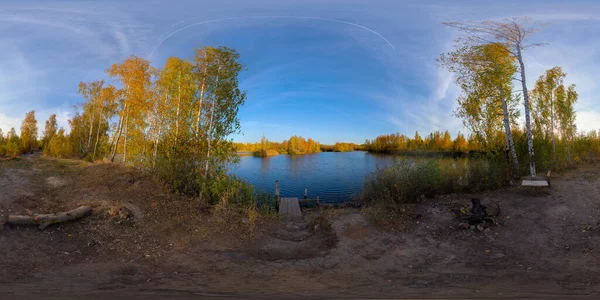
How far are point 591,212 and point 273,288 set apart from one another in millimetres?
10335

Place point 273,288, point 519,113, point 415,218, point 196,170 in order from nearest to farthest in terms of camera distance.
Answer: point 273,288, point 415,218, point 196,170, point 519,113

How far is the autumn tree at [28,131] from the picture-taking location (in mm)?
36531

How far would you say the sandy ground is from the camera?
19.4 feet

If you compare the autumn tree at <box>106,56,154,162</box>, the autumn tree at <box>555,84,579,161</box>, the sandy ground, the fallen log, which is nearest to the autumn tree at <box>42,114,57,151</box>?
the autumn tree at <box>106,56,154,162</box>

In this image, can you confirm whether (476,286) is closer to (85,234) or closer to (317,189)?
(85,234)

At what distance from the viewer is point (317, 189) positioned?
31031mm

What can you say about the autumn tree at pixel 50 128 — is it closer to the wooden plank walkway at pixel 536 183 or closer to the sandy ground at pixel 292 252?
the sandy ground at pixel 292 252

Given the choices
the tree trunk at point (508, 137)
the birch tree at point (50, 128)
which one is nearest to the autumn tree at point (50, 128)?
the birch tree at point (50, 128)

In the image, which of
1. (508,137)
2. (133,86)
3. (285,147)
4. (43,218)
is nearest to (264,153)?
(285,147)

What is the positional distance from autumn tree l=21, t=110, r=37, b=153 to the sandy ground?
33.2 meters

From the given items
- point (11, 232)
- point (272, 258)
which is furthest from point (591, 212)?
point (11, 232)

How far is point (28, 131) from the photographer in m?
36.8

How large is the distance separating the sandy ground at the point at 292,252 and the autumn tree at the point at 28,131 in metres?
33.2

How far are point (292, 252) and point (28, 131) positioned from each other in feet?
142
